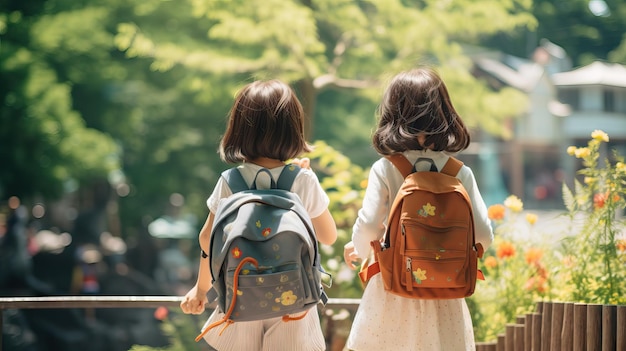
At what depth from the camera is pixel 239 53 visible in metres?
8.27

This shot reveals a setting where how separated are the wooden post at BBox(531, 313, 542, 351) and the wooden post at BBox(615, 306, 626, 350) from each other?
0.32 meters

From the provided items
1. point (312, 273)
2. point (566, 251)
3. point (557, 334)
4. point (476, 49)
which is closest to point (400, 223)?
point (312, 273)

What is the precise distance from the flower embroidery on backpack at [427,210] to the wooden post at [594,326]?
0.77 metres

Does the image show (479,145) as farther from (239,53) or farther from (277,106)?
(277,106)

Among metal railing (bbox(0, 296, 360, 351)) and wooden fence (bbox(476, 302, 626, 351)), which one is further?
metal railing (bbox(0, 296, 360, 351))

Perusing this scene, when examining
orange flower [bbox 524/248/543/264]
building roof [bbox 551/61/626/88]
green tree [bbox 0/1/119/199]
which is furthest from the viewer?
green tree [bbox 0/1/119/199]

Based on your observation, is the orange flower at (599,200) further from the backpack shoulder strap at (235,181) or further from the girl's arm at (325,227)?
the backpack shoulder strap at (235,181)

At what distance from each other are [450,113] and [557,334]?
2.93ft

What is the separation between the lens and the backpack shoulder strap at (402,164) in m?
2.17

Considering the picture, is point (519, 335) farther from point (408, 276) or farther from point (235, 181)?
point (235, 181)

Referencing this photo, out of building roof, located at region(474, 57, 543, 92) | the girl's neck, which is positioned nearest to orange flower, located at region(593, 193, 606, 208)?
the girl's neck

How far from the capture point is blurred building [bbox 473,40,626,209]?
889cm

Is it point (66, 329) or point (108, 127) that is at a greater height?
point (108, 127)

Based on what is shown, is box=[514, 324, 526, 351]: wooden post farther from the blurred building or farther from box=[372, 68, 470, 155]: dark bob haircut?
the blurred building
